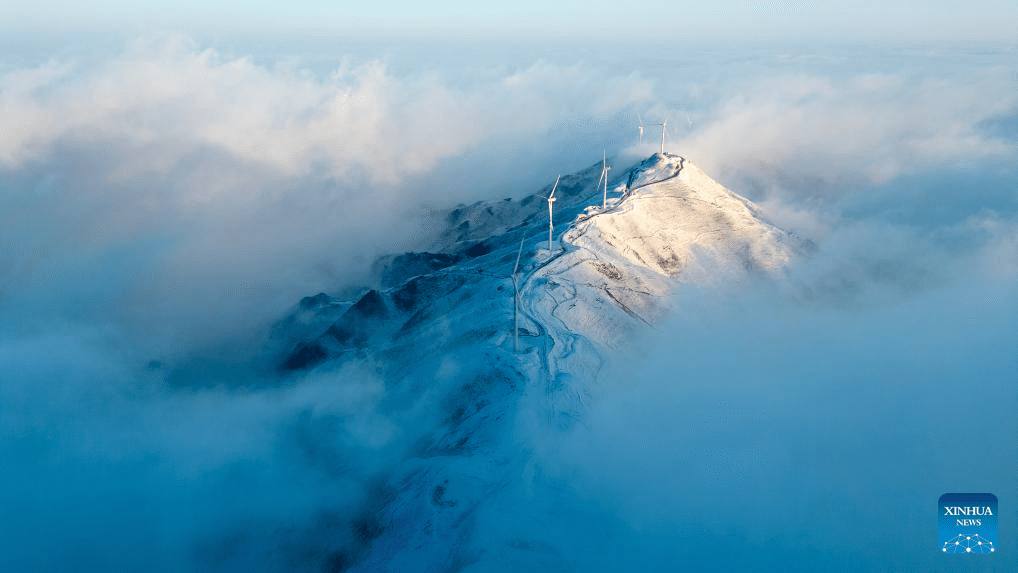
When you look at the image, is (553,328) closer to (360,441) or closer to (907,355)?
(360,441)

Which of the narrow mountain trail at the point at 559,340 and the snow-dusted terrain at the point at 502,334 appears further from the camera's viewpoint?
the narrow mountain trail at the point at 559,340

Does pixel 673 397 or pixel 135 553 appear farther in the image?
pixel 673 397

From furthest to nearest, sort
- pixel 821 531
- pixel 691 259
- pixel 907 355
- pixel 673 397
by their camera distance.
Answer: pixel 691 259 < pixel 907 355 < pixel 673 397 < pixel 821 531

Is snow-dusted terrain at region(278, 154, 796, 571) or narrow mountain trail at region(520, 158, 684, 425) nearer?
snow-dusted terrain at region(278, 154, 796, 571)

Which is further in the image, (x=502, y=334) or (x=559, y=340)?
→ (x=502, y=334)

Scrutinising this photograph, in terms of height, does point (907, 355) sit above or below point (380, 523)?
below

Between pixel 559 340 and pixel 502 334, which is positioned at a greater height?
pixel 502 334

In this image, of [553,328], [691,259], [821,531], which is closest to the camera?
[821,531]

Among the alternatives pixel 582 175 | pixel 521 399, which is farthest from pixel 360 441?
pixel 582 175
